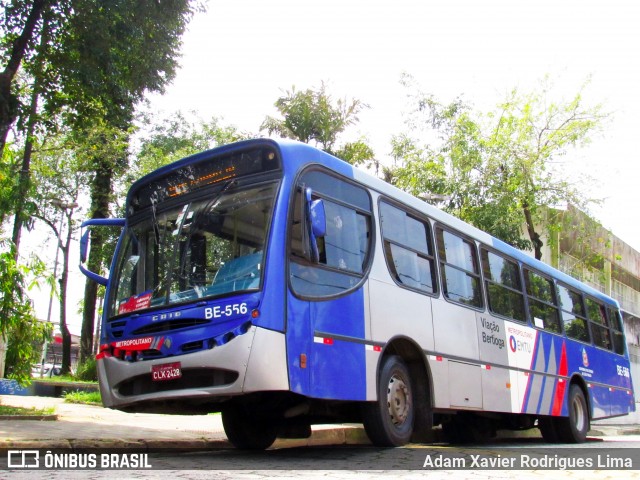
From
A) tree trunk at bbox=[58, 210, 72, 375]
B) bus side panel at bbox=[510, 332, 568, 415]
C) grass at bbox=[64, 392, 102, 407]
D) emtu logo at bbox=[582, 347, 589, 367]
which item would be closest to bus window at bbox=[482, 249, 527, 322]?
bus side panel at bbox=[510, 332, 568, 415]

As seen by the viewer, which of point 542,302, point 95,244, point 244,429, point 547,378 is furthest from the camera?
point 95,244

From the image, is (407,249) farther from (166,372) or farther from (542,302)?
(542,302)

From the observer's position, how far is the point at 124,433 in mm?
7961

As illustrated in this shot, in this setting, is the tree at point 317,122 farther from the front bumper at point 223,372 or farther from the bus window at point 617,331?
the front bumper at point 223,372

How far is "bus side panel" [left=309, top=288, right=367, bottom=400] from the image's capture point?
238 inches

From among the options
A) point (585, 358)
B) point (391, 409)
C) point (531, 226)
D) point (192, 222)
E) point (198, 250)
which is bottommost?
point (391, 409)

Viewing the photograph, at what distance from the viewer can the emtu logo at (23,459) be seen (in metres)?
5.57

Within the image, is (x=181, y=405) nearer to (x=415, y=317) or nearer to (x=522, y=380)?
(x=415, y=317)

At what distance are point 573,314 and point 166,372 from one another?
29.9ft

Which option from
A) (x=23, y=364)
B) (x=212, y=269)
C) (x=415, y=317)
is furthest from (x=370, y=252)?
(x=23, y=364)

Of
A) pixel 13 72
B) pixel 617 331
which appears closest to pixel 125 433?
pixel 13 72

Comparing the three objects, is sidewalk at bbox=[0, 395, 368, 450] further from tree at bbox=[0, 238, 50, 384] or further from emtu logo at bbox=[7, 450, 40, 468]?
tree at bbox=[0, 238, 50, 384]

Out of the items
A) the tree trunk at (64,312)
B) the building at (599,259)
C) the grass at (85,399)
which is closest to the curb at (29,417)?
the grass at (85,399)

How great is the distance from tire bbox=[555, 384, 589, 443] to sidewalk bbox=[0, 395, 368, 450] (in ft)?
12.4
